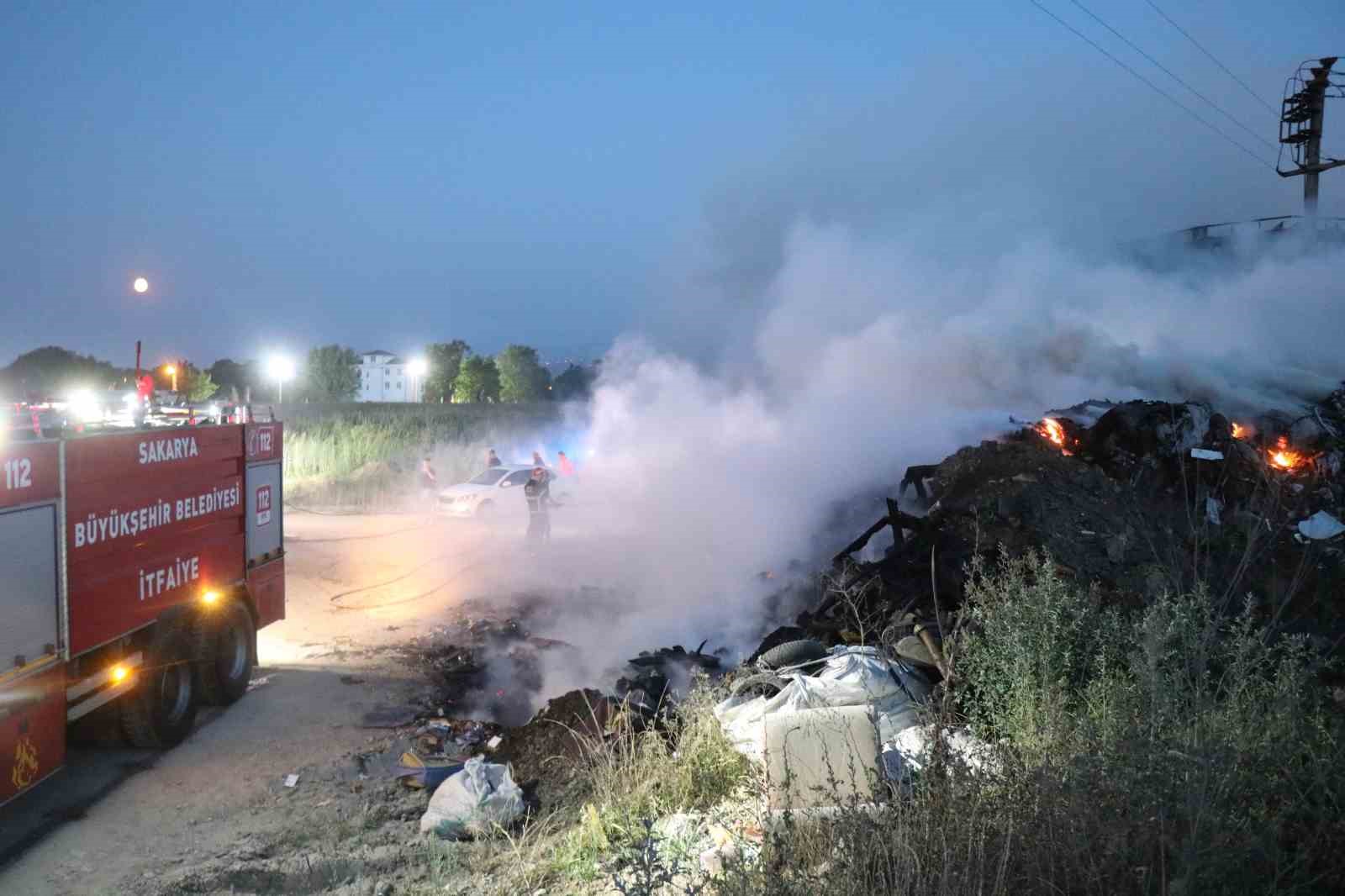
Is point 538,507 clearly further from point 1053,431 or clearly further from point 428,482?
point 1053,431

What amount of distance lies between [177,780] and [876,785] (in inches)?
210

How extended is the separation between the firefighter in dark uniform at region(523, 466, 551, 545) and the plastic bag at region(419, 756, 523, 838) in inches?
409

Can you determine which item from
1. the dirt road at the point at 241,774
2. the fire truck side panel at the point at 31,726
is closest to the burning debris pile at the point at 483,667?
the dirt road at the point at 241,774

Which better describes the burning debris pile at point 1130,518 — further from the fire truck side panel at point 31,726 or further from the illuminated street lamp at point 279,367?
the illuminated street lamp at point 279,367

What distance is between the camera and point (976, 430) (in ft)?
47.5

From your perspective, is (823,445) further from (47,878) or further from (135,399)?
(47,878)

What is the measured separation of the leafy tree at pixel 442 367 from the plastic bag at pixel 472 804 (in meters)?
75.5

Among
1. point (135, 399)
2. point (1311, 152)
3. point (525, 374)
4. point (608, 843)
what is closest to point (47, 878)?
point (608, 843)

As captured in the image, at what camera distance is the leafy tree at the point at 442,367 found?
262 feet

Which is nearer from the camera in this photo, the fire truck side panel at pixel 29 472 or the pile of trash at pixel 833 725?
the pile of trash at pixel 833 725

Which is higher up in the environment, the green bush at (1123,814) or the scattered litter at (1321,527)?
the scattered litter at (1321,527)

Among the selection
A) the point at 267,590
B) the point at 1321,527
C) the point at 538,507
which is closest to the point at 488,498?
the point at 538,507

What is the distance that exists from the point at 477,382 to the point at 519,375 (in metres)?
7.31

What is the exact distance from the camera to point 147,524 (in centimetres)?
708
